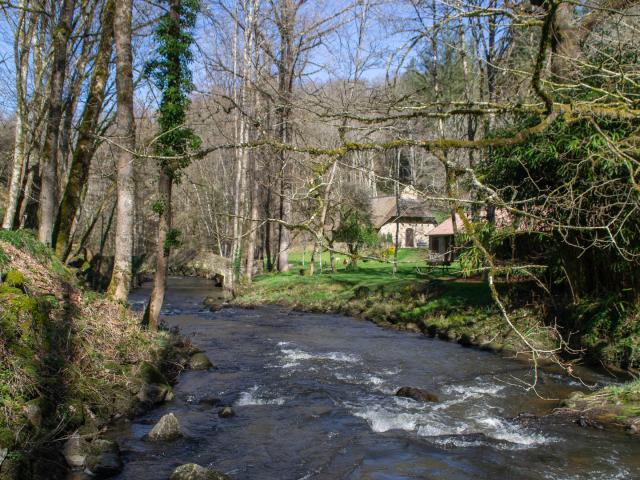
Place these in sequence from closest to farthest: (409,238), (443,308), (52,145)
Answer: (52,145), (443,308), (409,238)

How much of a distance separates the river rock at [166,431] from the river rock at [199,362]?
416 cm

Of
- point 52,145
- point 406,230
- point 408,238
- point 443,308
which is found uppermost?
point 52,145

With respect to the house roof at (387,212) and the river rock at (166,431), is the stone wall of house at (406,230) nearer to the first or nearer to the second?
the house roof at (387,212)

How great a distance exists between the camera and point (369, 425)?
829cm

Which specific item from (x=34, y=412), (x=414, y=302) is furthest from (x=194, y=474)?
(x=414, y=302)

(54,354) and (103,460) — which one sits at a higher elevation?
(54,354)

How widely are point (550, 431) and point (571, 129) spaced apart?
23.7ft

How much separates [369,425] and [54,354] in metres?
4.64

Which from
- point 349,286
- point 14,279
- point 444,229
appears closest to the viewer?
point 14,279

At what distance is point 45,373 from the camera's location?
730cm

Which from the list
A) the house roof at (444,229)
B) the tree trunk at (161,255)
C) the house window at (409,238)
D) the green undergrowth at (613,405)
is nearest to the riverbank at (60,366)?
the tree trunk at (161,255)

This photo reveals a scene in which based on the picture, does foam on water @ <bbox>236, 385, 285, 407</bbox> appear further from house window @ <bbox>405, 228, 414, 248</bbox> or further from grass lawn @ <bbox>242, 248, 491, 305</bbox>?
house window @ <bbox>405, 228, 414, 248</bbox>

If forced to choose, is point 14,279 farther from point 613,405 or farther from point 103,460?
point 613,405

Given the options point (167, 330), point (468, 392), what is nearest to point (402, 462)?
point (468, 392)
